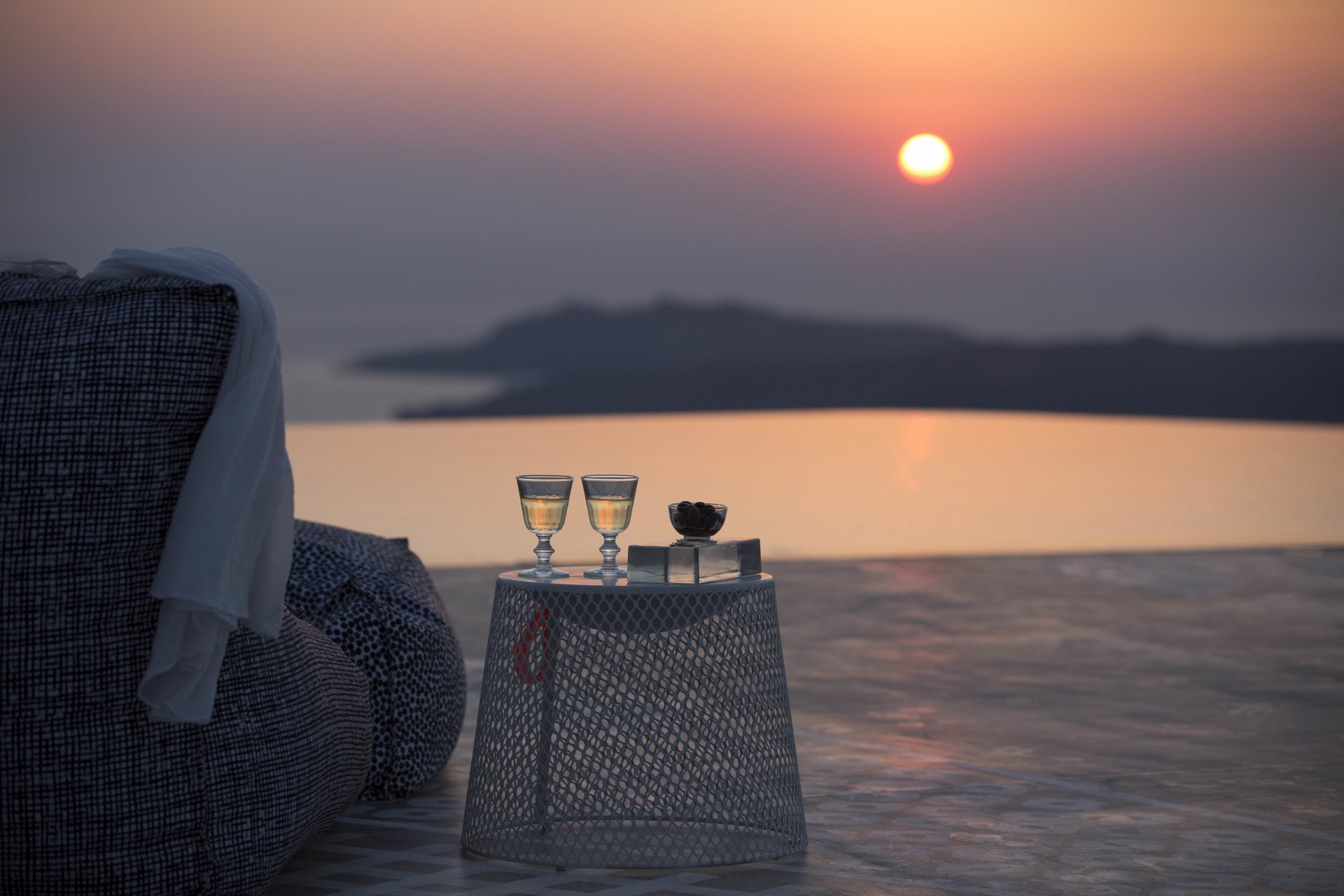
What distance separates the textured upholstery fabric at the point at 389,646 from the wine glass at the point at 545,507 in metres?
0.53

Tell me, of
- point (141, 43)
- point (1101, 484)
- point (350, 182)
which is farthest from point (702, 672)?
point (350, 182)

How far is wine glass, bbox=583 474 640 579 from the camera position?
2756 millimetres

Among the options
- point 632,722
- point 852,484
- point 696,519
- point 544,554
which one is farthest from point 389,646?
point 852,484

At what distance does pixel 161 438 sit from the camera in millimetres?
2080

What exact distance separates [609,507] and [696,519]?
17 centimetres

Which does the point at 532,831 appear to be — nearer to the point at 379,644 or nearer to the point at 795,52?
the point at 379,644

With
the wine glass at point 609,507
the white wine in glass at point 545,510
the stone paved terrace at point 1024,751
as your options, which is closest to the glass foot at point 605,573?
the wine glass at point 609,507

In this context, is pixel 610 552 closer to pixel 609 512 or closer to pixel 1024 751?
pixel 609 512

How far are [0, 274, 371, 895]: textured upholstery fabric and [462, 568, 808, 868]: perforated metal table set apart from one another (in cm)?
70

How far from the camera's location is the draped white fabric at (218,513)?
6.72ft

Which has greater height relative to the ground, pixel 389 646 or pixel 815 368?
pixel 815 368

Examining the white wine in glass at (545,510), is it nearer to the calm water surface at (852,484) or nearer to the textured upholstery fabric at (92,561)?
the textured upholstery fabric at (92,561)

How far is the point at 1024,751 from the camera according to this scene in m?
3.70

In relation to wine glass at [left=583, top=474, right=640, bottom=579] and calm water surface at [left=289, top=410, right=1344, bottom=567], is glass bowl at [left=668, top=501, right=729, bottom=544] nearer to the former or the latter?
wine glass at [left=583, top=474, right=640, bottom=579]
